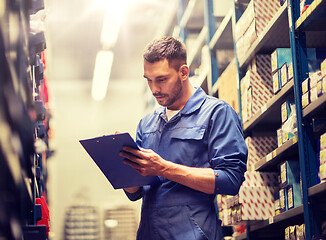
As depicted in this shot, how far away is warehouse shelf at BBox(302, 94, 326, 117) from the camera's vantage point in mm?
2652

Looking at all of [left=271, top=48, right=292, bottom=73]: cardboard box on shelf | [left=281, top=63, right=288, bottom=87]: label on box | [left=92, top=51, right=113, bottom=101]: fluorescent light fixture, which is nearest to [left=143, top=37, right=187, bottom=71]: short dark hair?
[left=281, top=63, right=288, bottom=87]: label on box

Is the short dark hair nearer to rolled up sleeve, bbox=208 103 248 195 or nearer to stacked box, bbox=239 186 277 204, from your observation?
rolled up sleeve, bbox=208 103 248 195

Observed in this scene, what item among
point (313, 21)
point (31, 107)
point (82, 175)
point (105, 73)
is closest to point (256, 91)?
point (313, 21)

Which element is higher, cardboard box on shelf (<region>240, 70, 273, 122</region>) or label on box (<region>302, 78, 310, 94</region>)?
cardboard box on shelf (<region>240, 70, 273, 122</region>)

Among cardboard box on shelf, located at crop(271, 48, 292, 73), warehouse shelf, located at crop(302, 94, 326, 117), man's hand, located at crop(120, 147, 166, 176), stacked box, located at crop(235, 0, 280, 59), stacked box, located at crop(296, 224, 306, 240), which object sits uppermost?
stacked box, located at crop(235, 0, 280, 59)

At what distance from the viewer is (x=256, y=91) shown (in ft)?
12.7

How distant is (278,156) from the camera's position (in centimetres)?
349

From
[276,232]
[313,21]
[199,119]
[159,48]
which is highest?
[313,21]

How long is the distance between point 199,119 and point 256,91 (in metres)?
1.48

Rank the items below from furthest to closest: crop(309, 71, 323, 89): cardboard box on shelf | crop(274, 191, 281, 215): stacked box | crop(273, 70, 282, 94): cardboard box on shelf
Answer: crop(274, 191, 281, 215): stacked box, crop(273, 70, 282, 94): cardboard box on shelf, crop(309, 71, 323, 89): cardboard box on shelf

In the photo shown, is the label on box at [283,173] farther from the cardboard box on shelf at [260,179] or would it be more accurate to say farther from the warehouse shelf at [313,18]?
the warehouse shelf at [313,18]

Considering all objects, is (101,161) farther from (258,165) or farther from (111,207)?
(111,207)

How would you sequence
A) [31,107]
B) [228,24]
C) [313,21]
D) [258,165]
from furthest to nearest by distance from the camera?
[228,24] → [258,165] → [313,21] → [31,107]

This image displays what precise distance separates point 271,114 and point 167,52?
1.55 metres
